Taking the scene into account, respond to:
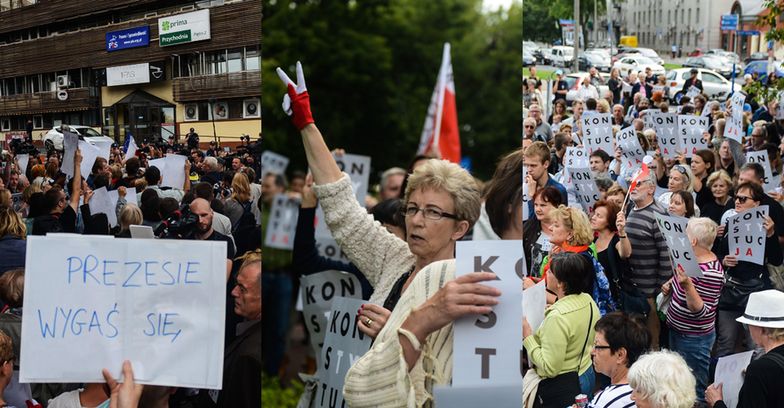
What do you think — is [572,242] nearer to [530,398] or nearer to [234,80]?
[530,398]

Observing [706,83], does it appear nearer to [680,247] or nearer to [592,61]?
[592,61]

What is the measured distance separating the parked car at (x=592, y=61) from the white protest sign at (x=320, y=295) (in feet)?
16.1

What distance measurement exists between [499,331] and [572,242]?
2.77m

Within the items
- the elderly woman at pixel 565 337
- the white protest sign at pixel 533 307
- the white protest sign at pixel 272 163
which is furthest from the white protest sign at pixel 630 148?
the white protest sign at pixel 272 163

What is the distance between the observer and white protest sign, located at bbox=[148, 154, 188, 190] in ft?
13.1

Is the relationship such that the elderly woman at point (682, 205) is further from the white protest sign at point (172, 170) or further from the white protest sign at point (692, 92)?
the white protest sign at point (172, 170)

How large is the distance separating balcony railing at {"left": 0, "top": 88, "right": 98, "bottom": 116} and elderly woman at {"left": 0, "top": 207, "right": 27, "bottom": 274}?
0.56m

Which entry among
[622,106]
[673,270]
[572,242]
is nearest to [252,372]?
[572,242]

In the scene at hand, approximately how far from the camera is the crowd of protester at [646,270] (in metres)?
4.25

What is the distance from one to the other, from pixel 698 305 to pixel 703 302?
73 mm

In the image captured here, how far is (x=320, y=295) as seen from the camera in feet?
9.56

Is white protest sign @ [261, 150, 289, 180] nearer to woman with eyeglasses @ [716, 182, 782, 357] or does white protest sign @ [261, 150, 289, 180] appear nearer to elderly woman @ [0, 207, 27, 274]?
elderly woman @ [0, 207, 27, 274]

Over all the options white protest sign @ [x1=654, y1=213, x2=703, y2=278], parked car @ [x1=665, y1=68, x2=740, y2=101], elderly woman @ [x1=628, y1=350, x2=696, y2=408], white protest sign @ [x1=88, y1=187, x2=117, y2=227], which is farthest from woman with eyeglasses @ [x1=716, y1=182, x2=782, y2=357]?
white protest sign @ [x1=88, y1=187, x2=117, y2=227]

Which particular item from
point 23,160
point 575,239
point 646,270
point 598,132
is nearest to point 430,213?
point 575,239
